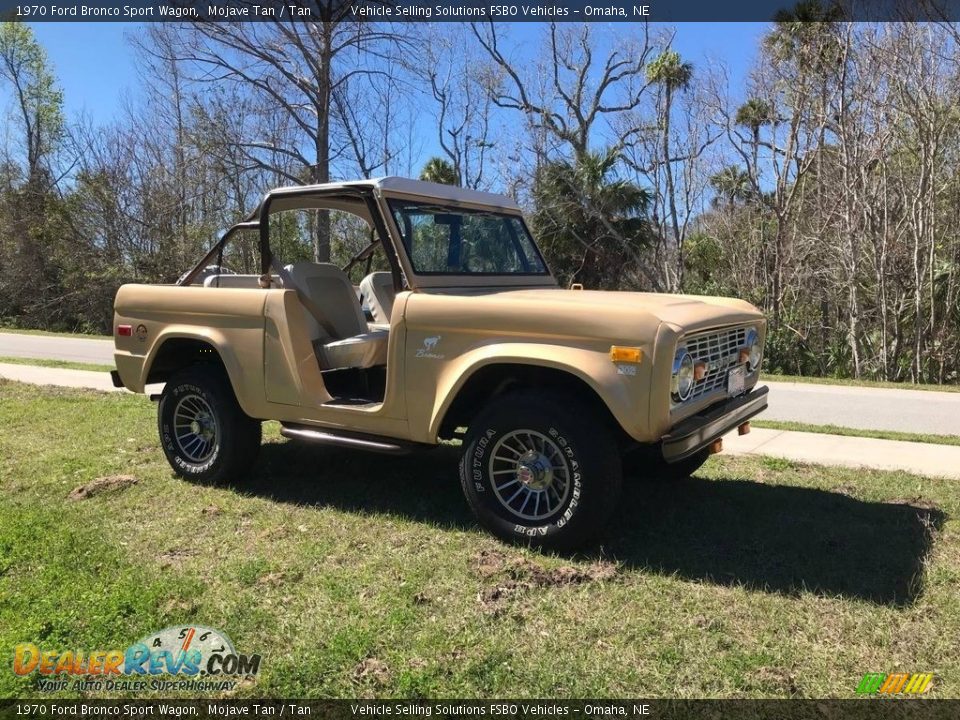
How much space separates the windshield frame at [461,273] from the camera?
15.7 feet

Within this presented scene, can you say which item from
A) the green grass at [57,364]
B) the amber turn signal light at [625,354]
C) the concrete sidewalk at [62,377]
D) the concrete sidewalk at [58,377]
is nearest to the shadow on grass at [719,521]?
the amber turn signal light at [625,354]

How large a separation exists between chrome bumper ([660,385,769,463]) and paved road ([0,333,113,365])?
12.9m

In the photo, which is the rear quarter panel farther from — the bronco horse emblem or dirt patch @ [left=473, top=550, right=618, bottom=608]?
dirt patch @ [left=473, top=550, right=618, bottom=608]

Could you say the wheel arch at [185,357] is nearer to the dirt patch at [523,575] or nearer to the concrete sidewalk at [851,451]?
the dirt patch at [523,575]

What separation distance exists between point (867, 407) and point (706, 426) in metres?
7.45

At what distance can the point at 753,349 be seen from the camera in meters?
4.95

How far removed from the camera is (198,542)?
4414 mm

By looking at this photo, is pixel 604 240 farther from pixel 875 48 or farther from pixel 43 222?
pixel 43 222

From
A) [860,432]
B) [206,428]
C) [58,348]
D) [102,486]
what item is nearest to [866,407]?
[860,432]

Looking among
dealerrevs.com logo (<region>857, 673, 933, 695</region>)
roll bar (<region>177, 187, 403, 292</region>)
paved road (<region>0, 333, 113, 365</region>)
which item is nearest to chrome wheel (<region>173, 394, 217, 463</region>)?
roll bar (<region>177, 187, 403, 292</region>)

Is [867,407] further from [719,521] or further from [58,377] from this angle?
[58,377]

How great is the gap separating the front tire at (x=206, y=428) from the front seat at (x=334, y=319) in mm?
784

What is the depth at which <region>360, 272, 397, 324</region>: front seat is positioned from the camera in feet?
19.2

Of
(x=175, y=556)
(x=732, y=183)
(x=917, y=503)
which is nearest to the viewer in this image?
(x=175, y=556)
